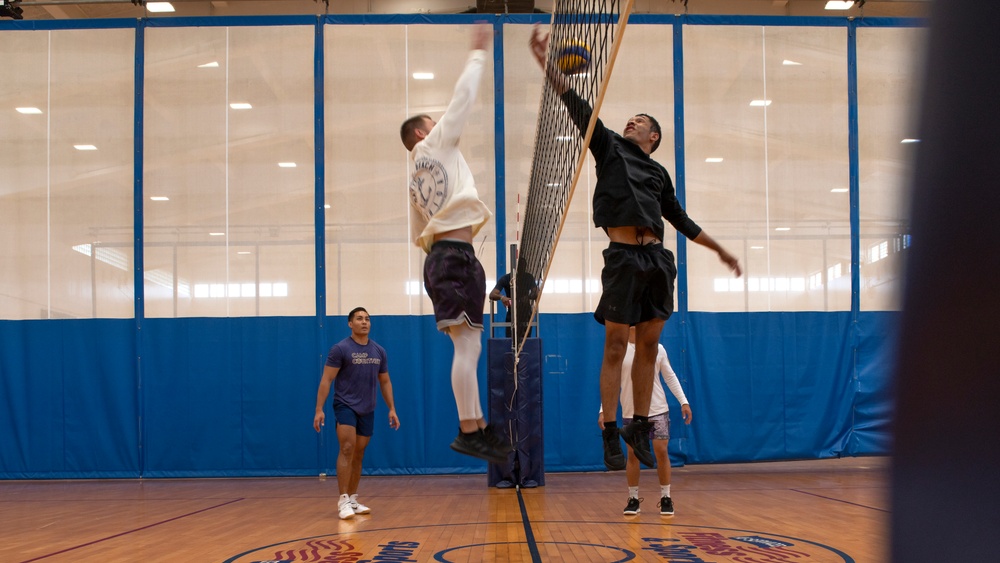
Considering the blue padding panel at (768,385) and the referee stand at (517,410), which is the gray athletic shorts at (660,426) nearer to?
the referee stand at (517,410)

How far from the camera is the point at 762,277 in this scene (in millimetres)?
12656

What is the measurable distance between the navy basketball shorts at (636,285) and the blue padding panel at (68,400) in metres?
9.68

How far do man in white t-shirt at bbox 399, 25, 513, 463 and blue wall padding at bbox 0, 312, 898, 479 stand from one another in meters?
8.14

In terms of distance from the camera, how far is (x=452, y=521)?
742cm

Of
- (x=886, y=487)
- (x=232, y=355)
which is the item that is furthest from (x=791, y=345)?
(x=886, y=487)

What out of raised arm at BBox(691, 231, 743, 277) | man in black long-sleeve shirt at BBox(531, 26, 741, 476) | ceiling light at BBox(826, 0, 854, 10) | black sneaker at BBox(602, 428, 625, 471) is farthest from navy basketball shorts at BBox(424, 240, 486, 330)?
ceiling light at BBox(826, 0, 854, 10)

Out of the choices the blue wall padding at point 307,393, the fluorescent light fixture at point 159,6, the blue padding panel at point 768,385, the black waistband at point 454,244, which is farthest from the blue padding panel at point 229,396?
the black waistband at point 454,244

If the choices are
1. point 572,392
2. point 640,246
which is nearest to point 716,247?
point 640,246

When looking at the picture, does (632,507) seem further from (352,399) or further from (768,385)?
(768,385)

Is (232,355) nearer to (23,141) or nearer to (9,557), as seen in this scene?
(23,141)

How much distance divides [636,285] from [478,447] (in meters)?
1.20

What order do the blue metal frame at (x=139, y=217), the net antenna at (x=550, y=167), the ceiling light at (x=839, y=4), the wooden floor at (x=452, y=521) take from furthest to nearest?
the ceiling light at (x=839, y=4)
the blue metal frame at (x=139, y=217)
the wooden floor at (x=452, y=521)
the net antenna at (x=550, y=167)

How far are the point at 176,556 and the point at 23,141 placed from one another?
30.3 ft

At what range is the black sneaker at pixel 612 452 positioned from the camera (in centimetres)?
436
